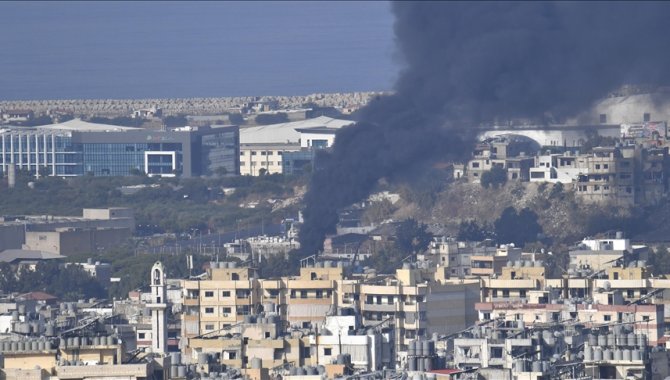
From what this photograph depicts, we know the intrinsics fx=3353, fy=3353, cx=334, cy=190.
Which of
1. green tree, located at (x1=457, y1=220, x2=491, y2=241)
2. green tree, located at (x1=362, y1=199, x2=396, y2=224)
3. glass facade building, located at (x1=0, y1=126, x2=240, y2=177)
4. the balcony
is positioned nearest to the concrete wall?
green tree, located at (x1=362, y1=199, x2=396, y2=224)

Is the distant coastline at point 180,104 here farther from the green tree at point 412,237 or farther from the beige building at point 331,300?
the beige building at point 331,300

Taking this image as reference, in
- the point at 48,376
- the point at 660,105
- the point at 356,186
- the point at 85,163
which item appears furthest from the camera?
the point at 85,163

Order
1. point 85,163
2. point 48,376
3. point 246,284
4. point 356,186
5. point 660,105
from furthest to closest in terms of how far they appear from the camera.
→ point 85,163
point 660,105
point 356,186
point 246,284
point 48,376

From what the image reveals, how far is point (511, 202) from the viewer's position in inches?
3150

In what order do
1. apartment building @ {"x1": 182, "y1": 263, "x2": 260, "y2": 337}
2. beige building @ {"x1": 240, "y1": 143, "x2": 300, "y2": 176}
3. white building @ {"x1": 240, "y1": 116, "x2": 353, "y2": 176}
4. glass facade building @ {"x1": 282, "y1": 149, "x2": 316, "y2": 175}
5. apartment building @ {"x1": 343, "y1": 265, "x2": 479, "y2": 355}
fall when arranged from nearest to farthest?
1. apartment building @ {"x1": 343, "y1": 265, "x2": 479, "y2": 355}
2. apartment building @ {"x1": 182, "y1": 263, "x2": 260, "y2": 337}
3. glass facade building @ {"x1": 282, "y1": 149, "x2": 316, "y2": 175}
4. beige building @ {"x1": 240, "y1": 143, "x2": 300, "y2": 176}
5. white building @ {"x1": 240, "y1": 116, "x2": 353, "y2": 176}

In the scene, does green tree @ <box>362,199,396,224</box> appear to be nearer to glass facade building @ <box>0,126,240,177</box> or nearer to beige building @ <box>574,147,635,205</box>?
beige building @ <box>574,147,635,205</box>

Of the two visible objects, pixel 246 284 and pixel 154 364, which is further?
pixel 246 284

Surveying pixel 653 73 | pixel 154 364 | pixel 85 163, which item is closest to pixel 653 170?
pixel 653 73

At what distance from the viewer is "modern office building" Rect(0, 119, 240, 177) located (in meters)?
107

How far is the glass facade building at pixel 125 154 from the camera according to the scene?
350ft

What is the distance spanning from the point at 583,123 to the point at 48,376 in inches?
2035

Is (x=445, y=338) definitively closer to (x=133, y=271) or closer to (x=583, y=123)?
(x=133, y=271)

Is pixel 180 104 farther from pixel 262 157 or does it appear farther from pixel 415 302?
pixel 415 302

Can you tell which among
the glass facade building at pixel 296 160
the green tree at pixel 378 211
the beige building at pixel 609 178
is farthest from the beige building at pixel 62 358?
the glass facade building at pixel 296 160
